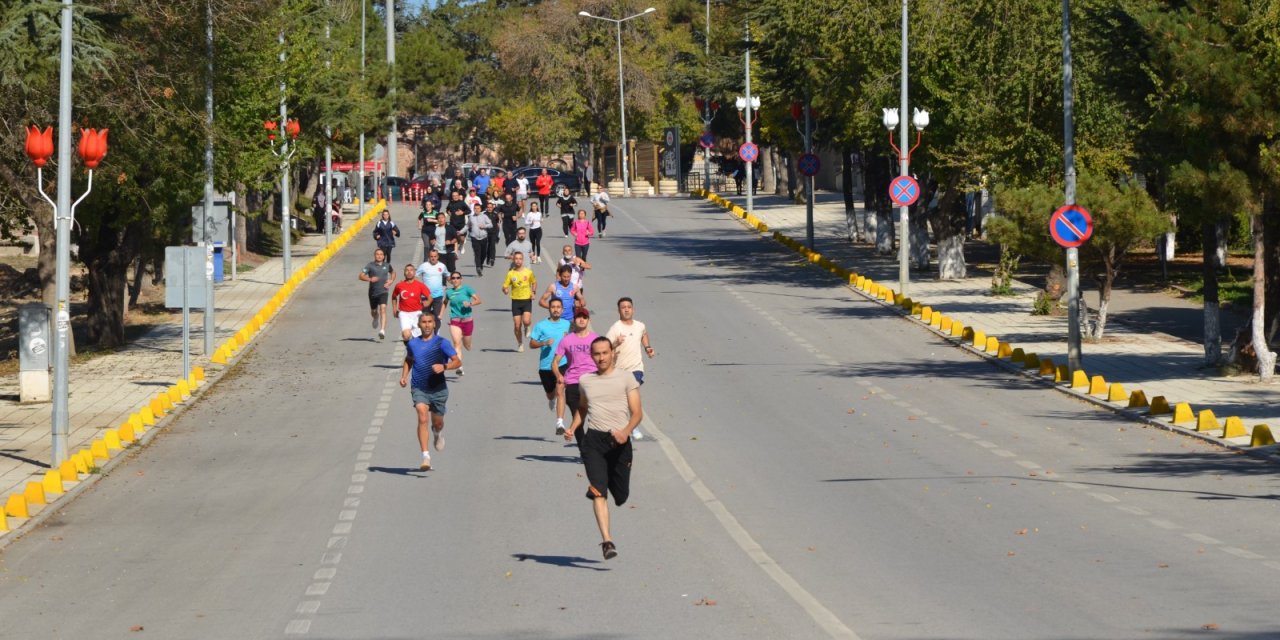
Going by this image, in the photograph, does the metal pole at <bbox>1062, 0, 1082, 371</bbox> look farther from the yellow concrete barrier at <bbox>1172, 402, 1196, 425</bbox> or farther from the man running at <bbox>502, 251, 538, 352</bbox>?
the man running at <bbox>502, 251, 538, 352</bbox>

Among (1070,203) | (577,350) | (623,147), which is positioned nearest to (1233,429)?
(1070,203)

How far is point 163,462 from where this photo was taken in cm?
1970

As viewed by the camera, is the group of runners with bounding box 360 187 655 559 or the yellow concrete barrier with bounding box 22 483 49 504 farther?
the yellow concrete barrier with bounding box 22 483 49 504

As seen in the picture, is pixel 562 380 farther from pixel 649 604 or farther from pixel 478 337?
pixel 478 337

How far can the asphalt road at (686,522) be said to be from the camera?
11.0m

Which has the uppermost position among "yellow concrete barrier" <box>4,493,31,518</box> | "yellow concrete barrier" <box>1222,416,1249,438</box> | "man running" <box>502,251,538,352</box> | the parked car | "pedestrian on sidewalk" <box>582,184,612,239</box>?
the parked car

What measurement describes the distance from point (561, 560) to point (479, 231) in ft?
94.4

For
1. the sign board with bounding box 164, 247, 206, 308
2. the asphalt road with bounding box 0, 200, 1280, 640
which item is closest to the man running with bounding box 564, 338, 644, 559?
the asphalt road with bounding box 0, 200, 1280, 640

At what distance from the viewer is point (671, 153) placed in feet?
274

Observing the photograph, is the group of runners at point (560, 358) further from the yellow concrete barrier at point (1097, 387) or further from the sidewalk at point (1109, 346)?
the sidewalk at point (1109, 346)

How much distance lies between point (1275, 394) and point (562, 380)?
38.8 ft

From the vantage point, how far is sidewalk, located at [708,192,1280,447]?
952 inches

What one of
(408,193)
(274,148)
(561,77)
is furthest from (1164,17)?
(561,77)

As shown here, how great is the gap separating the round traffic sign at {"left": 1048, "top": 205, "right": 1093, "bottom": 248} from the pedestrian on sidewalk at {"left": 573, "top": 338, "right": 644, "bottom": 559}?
1553 centimetres
